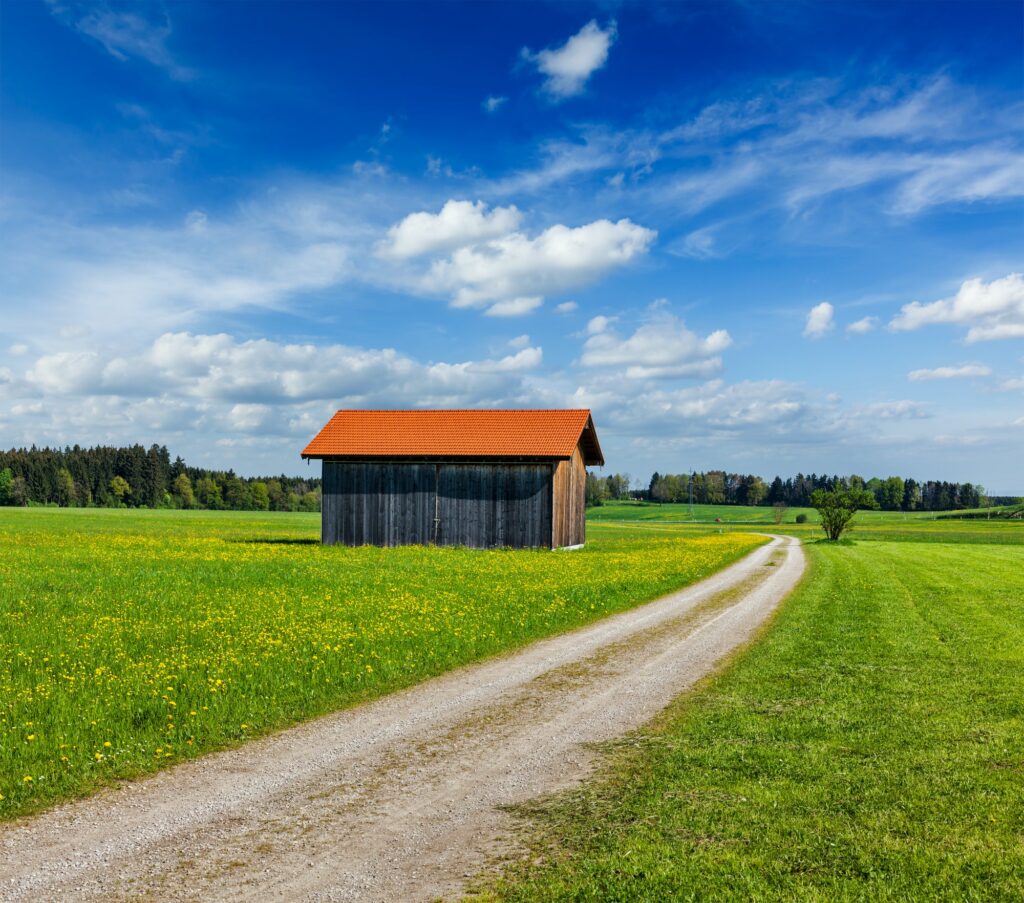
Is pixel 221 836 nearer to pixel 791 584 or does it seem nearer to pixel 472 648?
pixel 472 648

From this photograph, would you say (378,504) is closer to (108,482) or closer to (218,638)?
(218,638)

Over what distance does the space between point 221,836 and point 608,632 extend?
11451 mm

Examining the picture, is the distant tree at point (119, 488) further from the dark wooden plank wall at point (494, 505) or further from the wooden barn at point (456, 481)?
the dark wooden plank wall at point (494, 505)

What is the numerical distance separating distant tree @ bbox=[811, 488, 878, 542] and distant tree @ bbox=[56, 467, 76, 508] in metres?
165

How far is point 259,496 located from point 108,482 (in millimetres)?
33023

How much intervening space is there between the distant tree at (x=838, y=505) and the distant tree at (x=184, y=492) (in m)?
151

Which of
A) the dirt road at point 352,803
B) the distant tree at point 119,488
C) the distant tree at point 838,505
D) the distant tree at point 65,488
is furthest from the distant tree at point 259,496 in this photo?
the dirt road at point 352,803

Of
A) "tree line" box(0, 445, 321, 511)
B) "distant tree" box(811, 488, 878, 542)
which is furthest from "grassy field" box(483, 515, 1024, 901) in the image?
"tree line" box(0, 445, 321, 511)

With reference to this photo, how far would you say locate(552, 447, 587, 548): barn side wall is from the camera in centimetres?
4270

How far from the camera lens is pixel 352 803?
741cm

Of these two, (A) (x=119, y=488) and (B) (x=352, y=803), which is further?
(A) (x=119, y=488)

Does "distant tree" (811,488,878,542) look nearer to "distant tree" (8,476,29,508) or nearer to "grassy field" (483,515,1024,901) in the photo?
"grassy field" (483,515,1024,901)

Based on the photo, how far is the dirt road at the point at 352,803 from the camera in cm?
589

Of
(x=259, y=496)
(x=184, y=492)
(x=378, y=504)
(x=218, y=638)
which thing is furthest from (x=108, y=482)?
(x=218, y=638)
